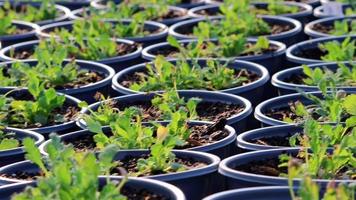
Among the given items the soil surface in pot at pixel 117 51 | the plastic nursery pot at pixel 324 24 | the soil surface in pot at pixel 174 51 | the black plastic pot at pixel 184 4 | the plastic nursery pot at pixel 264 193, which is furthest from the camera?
the black plastic pot at pixel 184 4

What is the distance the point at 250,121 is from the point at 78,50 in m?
0.94

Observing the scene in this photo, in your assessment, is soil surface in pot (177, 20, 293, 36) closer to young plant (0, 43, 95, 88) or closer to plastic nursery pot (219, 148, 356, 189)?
young plant (0, 43, 95, 88)

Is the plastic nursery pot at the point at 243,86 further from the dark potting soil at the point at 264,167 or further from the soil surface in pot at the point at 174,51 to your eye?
A: the dark potting soil at the point at 264,167

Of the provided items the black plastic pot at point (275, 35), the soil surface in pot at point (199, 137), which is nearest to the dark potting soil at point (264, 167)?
the soil surface in pot at point (199, 137)

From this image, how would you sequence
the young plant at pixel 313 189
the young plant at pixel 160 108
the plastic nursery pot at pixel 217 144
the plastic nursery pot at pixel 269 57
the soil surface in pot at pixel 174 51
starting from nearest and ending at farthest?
the young plant at pixel 313 189
the plastic nursery pot at pixel 217 144
the young plant at pixel 160 108
the plastic nursery pot at pixel 269 57
the soil surface in pot at pixel 174 51

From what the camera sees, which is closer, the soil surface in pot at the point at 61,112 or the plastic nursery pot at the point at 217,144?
the plastic nursery pot at the point at 217,144

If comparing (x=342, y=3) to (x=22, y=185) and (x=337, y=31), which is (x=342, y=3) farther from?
(x=22, y=185)

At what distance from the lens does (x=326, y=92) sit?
248 centimetres

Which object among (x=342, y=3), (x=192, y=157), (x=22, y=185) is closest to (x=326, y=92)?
(x=192, y=157)

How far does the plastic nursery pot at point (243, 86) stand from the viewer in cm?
276

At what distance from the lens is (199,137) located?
2.29m

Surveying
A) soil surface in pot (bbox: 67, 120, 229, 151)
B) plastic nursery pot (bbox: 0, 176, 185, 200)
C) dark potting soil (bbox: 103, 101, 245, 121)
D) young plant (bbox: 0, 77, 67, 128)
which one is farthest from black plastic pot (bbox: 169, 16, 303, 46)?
plastic nursery pot (bbox: 0, 176, 185, 200)

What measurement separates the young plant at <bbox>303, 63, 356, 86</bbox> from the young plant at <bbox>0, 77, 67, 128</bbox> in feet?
2.41

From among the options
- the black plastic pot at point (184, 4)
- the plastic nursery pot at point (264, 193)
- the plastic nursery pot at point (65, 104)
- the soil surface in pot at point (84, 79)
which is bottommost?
the black plastic pot at point (184, 4)
